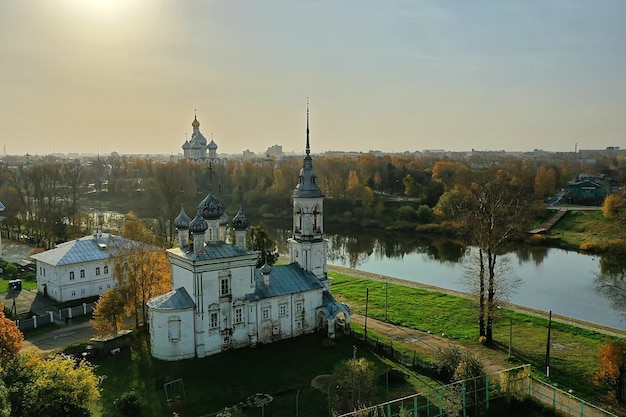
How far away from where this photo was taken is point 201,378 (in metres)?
17.3

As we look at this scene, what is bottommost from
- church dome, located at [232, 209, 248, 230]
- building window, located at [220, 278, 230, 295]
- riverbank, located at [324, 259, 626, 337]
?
riverbank, located at [324, 259, 626, 337]

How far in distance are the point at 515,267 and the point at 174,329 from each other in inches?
1087

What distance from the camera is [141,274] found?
70.9ft

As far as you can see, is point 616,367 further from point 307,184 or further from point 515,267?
point 515,267

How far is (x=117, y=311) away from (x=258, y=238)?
420 inches

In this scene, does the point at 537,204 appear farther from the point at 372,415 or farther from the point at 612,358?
the point at 372,415

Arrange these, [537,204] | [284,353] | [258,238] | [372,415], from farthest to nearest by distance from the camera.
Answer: [537,204], [258,238], [284,353], [372,415]

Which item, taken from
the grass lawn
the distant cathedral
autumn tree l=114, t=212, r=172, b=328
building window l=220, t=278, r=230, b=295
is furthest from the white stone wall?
the distant cathedral

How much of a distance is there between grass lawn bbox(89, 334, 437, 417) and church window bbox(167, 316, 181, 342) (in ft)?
2.81

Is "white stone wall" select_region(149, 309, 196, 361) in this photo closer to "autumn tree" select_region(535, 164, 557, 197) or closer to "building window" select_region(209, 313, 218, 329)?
"building window" select_region(209, 313, 218, 329)

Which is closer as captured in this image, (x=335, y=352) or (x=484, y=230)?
(x=335, y=352)

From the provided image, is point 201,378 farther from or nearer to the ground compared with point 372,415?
nearer to the ground

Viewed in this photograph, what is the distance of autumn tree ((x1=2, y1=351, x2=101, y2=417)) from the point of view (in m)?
11.2

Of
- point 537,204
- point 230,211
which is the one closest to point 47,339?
point 230,211
